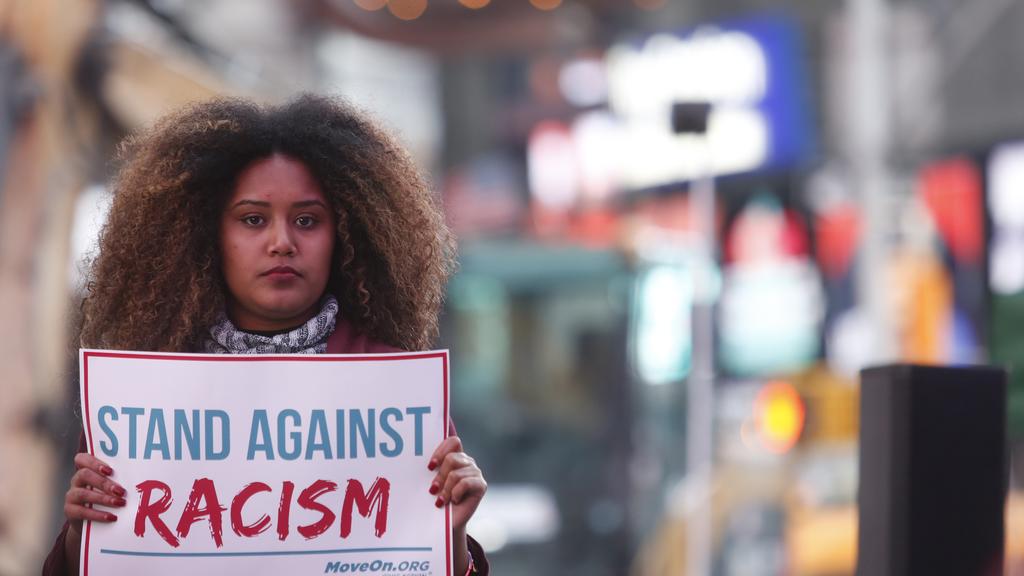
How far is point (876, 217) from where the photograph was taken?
42.3 feet

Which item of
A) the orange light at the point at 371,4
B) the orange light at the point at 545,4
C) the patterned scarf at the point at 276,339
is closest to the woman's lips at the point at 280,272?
the patterned scarf at the point at 276,339

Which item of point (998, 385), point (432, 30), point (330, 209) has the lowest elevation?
point (998, 385)

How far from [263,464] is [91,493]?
0.27m

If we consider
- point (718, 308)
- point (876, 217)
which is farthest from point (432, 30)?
point (876, 217)

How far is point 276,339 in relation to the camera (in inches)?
101

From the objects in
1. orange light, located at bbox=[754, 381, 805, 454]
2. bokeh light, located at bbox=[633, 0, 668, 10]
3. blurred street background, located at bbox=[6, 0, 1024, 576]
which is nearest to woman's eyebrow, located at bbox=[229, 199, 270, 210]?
blurred street background, located at bbox=[6, 0, 1024, 576]

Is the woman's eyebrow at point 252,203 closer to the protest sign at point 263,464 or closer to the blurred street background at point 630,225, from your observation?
the protest sign at point 263,464

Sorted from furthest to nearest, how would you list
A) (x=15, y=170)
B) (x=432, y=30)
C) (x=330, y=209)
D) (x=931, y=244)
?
1. (x=432, y=30)
2. (x=931, y=244)
3. (x=15, y=170)
4. (x=330, y=209)

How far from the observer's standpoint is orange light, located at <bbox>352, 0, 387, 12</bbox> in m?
23.4

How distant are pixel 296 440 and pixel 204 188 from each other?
0.46 metres

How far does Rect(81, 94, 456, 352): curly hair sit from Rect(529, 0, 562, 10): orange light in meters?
22.9

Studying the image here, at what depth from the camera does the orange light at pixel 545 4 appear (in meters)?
25.3

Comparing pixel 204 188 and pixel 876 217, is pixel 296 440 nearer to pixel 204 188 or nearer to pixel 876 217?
pixel 204 188

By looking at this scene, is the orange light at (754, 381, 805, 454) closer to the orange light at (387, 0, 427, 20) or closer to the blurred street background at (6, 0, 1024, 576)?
the blurred street background at (6, 0, 1024, 576)
